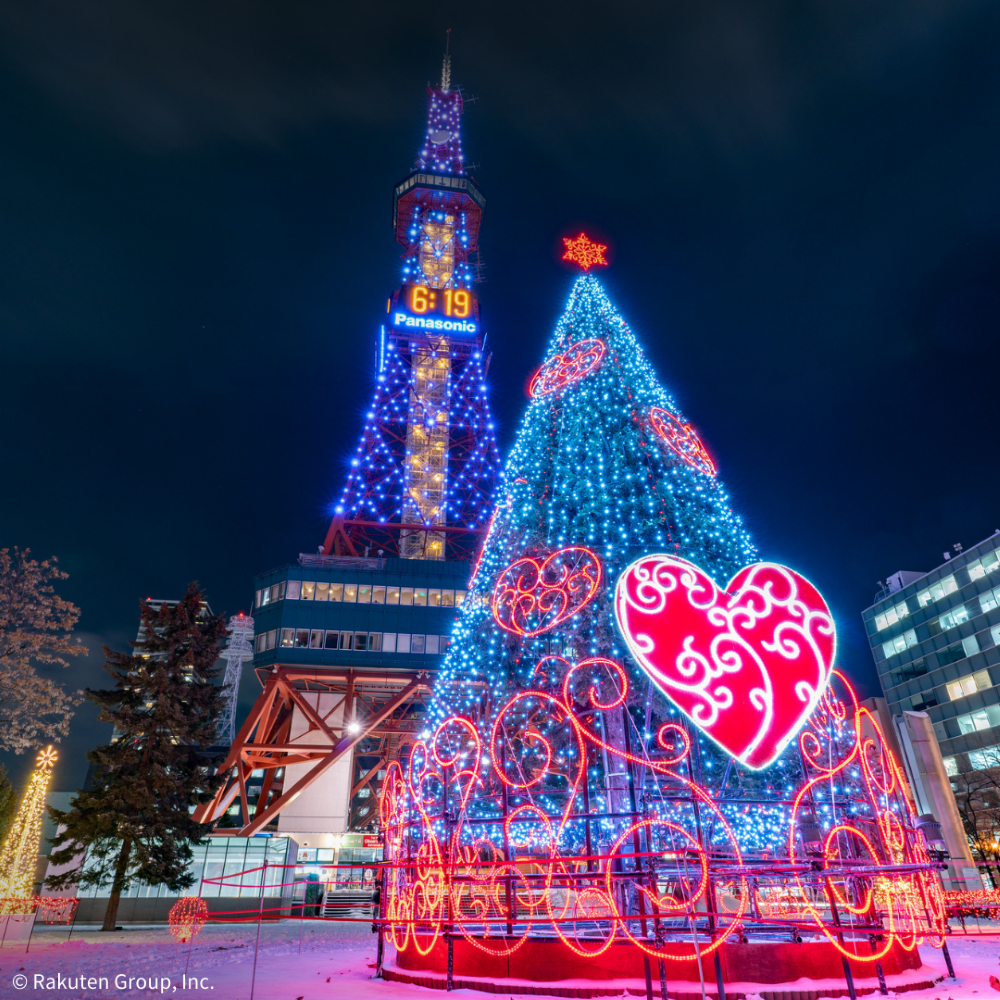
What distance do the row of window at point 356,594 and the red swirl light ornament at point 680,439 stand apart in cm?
3151

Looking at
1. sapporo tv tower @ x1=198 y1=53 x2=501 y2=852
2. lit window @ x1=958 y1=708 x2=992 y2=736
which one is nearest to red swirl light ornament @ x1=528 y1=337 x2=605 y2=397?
sapporo tv tower @ x1=198 y1=53 x2=501 y2=852

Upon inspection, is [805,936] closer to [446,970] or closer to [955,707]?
[446,970]

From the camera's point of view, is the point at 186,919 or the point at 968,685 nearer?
the point at 186,919

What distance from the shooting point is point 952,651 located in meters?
61.9

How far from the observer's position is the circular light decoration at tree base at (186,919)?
18453 millimetres

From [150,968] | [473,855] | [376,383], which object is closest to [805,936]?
[473,855]

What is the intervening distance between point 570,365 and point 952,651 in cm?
6511

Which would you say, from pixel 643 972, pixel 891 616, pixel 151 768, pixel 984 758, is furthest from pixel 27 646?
pixel 891 616

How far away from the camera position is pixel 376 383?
2347 inches

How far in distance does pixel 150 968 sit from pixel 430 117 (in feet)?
278

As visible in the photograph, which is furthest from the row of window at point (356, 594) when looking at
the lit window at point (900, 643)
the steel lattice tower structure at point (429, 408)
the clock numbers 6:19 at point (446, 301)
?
the lit window at point (900, 643)

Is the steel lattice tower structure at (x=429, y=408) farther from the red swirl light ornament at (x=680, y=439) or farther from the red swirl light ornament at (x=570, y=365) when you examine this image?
the red swirl light ornament at (x=680, y=439)

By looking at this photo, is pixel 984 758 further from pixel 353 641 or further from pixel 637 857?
pixel 637 857

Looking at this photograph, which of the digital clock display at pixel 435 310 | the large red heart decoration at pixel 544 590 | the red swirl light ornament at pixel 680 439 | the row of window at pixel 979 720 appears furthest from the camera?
the digital clock display at pixel 435 310
